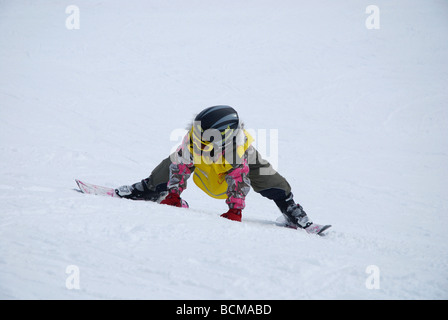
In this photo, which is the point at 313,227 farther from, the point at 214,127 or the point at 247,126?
the point at 247,126

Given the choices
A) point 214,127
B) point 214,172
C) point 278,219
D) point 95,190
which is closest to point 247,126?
point 278,219

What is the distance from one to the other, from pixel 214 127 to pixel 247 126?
545cm

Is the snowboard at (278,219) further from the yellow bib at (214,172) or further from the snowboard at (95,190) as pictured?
the yellow bib at (214,172)

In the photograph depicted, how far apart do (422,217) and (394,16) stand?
12.2 meters

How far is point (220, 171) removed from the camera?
10.6 feet

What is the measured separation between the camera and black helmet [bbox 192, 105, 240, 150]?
119 inches

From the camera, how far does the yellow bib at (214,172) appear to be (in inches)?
125

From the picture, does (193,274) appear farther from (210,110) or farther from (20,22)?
(20,22)

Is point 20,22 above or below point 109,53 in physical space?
above

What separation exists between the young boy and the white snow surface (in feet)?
0.87

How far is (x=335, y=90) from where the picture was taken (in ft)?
33.9

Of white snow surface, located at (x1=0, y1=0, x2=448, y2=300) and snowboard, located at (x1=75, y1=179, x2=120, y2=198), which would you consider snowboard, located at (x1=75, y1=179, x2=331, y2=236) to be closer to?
snowboard, located at (x1=75, y1=179, x2=120, y2=198)

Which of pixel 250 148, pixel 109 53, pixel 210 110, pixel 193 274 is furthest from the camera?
pixel 109 53
